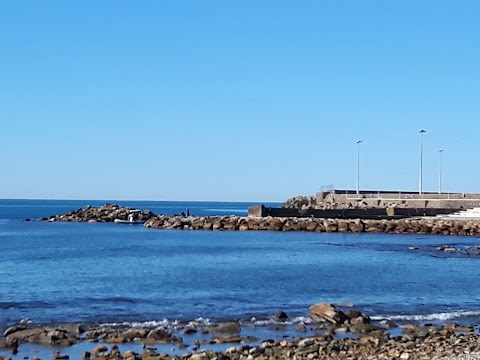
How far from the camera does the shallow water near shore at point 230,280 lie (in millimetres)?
19641

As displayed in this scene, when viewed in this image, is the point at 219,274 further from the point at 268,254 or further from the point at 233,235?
the point at 233,235

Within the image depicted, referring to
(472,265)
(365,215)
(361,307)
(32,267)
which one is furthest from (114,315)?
Answer: (365,215)

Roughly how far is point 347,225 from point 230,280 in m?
31.7

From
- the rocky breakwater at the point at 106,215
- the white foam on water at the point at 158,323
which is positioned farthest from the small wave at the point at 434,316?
the rocky breakwater at the point at 106,215

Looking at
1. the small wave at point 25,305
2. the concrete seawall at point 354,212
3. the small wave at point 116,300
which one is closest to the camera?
the small wave at point 25,305

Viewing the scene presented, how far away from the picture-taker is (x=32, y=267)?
32781 mm

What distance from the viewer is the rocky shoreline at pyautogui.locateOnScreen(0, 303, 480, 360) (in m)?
13.3

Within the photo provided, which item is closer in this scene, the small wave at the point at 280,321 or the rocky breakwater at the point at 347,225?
the small wave at the point at 280,321

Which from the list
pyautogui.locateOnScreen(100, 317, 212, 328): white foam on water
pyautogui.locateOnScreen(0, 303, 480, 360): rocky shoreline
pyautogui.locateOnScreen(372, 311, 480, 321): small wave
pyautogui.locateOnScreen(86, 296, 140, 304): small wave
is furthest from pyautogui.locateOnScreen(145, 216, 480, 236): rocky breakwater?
pyautogui.locateOnScreen(100, 317, 212, 328): white foam on water

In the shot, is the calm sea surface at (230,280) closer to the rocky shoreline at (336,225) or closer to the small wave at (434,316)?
the small wave at (434,316)

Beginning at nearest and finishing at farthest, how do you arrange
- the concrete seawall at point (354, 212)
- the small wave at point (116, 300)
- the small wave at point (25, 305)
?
1. the small wave at point (25, 305)
2. the small wave at point (116, 300)
3. the concrete seawall at point (354, 212)

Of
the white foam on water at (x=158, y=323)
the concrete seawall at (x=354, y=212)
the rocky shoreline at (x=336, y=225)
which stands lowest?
the white foam on water at (x=158, y=323)

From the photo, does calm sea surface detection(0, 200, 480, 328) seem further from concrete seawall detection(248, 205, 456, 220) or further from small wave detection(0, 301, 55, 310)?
concrete seawall detection(248, 205, 456, 220)

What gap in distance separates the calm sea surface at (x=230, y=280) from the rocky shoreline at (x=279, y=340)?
1.61 metres
